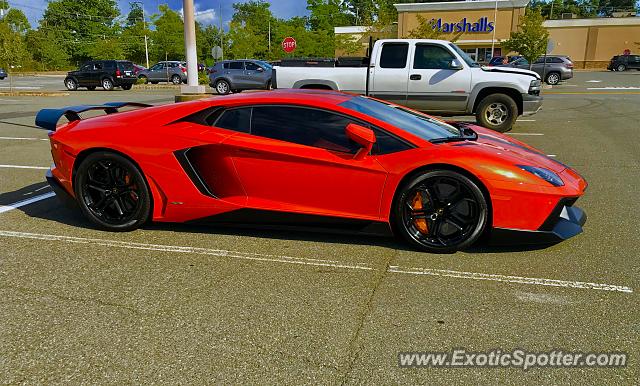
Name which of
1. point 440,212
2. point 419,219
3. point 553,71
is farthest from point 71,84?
point 440,212

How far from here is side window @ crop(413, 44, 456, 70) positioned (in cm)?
998

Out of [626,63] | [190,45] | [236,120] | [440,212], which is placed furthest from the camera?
[626,63]

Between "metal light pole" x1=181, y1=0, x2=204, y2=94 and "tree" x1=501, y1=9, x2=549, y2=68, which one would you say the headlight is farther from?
"tree" x1=501, y1=9, x2=549, y2=68

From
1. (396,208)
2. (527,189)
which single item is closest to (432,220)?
(396,208)

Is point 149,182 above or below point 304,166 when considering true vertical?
below

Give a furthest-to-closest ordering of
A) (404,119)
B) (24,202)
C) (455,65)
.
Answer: (455,65)
(24,202)
(404,119)

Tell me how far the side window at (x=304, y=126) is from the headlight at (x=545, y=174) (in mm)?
1301

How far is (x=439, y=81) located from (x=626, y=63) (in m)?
43.2

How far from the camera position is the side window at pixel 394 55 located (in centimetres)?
1009

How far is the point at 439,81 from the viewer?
9.99m

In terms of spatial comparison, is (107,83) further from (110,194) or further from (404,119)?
(404,119)

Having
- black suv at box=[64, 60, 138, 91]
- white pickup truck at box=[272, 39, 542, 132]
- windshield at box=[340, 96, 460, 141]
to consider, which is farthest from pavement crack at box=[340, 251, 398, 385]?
black suv at box=[64, 60, 138, 91]

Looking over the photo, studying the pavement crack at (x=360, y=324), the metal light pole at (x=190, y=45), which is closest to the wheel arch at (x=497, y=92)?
the pavement crack at (x=360, y=324)

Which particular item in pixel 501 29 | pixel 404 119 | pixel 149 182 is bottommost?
pixel 149 182
